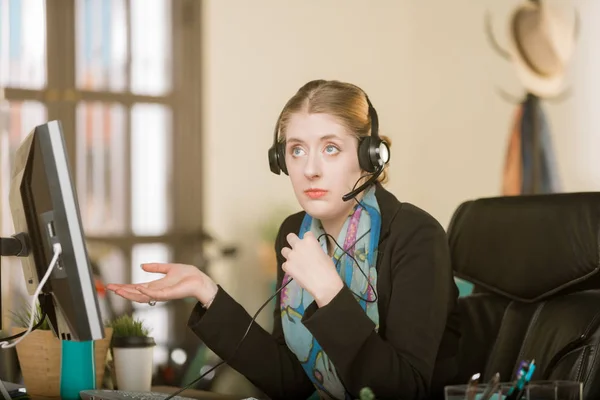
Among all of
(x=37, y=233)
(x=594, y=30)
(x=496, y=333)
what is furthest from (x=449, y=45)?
(x=37, y=233)

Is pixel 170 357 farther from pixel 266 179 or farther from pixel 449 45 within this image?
pixel 449 45

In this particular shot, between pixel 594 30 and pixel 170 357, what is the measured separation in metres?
2.28

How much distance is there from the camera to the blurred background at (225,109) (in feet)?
10.3

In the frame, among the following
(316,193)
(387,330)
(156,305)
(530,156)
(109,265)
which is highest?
(316,193)

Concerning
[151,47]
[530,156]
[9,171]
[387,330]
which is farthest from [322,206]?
[530,156]

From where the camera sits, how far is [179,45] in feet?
11.1

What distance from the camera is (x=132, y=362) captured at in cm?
150

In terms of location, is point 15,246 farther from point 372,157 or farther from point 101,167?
point 101,167

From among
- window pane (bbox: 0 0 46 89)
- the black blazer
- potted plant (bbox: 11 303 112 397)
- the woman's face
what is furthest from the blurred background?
the woman's face

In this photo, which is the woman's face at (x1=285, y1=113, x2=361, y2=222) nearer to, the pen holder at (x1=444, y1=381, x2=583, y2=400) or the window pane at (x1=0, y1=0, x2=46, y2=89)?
the pen holder at (x1=444, y1=381, x2=583, y2=400)

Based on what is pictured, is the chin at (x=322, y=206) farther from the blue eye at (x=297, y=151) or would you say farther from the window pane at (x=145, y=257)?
the window pane at (x=145, y=257)

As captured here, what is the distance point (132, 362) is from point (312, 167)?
1.57ft

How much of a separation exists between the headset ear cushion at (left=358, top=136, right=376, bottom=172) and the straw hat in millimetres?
2498

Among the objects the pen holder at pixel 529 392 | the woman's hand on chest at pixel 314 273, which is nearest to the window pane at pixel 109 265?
the woman's hand on chest at pixel 314 273
